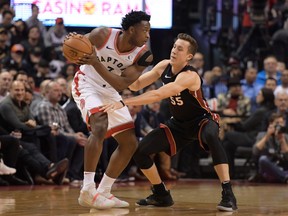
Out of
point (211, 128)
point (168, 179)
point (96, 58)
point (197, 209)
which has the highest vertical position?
point (96, 58)

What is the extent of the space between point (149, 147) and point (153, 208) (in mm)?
559

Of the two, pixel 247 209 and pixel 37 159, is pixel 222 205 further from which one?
pixel 37 159

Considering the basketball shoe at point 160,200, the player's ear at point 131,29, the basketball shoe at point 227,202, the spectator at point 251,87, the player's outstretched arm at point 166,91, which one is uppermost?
the player's ear at point 131,29

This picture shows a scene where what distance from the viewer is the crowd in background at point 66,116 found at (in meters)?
10.1

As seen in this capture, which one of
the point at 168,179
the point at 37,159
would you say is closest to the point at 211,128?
the point at 37,159

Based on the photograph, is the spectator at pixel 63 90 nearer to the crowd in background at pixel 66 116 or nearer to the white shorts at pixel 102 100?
the crowd in background at pixel 66 116

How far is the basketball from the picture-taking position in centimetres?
636

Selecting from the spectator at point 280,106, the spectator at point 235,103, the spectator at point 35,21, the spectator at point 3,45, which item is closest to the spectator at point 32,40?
the spectator at point 35,21

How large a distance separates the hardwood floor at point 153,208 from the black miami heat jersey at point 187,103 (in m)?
0.85

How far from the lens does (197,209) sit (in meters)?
6.63

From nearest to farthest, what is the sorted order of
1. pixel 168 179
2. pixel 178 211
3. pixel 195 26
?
pixel 178 211 < pixel 168 179 < pixel 195 26

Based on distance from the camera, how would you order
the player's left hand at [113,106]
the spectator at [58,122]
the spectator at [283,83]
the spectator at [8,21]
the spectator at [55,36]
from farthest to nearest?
1. the spectator at [55,36]
2. the spectator at [8,21]
3. the spectator at [283,83]
4. the spectator at [58,122]
5. the player's left hand at [113,106]

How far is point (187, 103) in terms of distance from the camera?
685 cm

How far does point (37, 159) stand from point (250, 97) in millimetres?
4321
